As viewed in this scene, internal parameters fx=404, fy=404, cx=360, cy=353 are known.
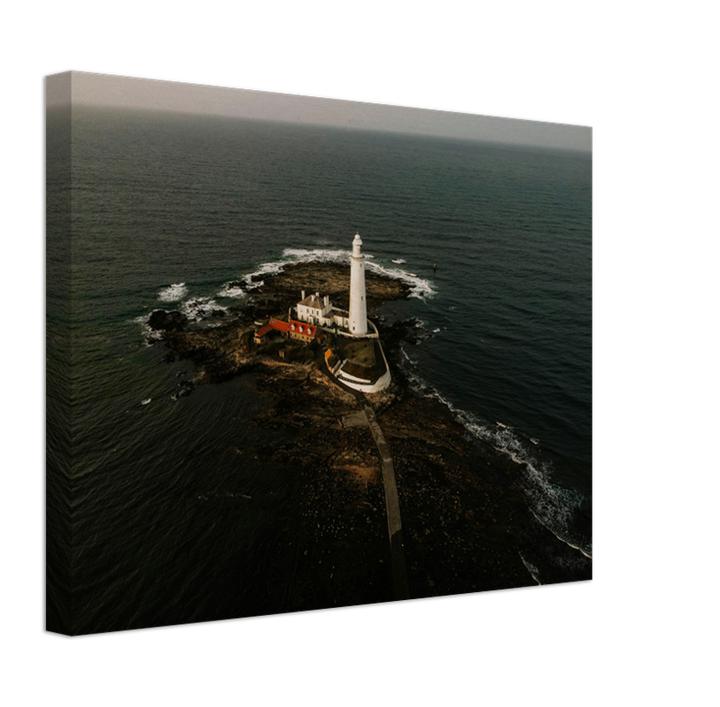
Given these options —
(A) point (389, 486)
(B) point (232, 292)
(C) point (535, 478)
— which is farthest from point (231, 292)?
(C) point (535, 478)

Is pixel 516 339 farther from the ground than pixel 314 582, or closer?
farther from the ground

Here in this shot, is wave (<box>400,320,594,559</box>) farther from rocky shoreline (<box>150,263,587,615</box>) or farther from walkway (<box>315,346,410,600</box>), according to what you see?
walkway (<box>315,346,410,600</box>)

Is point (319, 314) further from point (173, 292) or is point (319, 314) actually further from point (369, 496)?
point (369, 496)

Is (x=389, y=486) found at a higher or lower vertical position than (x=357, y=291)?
lower

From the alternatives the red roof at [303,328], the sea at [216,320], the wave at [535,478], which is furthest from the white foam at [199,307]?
the wave at [535,478]

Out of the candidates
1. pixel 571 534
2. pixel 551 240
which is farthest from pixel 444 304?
pixel 571 534

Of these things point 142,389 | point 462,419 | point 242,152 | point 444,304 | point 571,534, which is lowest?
point 571,534

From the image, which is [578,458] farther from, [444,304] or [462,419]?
[444,304]
